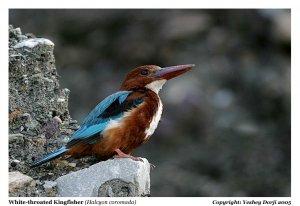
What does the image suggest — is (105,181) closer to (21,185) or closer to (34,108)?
(21,185)

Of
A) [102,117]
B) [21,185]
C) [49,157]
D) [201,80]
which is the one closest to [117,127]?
[102,117]

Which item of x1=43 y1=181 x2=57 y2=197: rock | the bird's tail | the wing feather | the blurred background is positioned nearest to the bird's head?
the wing feather

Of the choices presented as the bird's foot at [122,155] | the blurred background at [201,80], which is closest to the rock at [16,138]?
the bird's foot at [122,155]

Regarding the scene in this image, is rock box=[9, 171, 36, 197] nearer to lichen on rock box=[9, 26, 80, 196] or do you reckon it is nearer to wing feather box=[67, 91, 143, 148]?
lichen on rock box=[9, 26, 80, 196]

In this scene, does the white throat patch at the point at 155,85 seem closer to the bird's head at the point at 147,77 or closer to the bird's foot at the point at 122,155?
the bird's head at the point at 147,77
